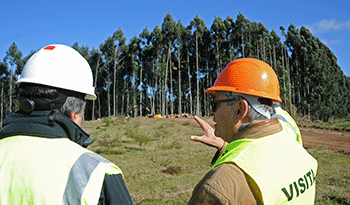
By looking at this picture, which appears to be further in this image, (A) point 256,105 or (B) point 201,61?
(B) point 201,61

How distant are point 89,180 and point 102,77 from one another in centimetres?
4764

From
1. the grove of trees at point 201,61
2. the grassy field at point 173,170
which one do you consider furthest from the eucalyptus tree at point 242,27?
the grassy field at point 173,170

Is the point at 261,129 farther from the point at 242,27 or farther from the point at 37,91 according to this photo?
the point at 242,27

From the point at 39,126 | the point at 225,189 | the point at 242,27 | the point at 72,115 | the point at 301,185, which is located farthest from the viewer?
the point at 242,27

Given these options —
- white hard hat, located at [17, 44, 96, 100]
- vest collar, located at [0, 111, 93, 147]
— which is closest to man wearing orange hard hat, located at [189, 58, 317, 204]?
vest collar, located at [0, 111, 93, 147]

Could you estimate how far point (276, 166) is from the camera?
4.33ft

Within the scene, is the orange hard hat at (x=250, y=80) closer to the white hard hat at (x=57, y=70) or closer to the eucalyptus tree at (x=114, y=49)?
the white hard hat at (x=57, y=70)

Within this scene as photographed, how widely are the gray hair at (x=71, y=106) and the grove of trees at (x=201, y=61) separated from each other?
34.8 m

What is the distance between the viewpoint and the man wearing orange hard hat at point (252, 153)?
3.89 feet

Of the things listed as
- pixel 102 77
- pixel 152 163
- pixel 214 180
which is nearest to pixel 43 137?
pixel 214 180

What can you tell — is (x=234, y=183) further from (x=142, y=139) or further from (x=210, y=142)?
(x=142, y=139)

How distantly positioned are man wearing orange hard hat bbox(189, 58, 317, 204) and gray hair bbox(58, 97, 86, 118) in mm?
923

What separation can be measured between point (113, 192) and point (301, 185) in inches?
43.0

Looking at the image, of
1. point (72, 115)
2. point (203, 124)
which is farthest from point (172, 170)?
point (72, 115)
